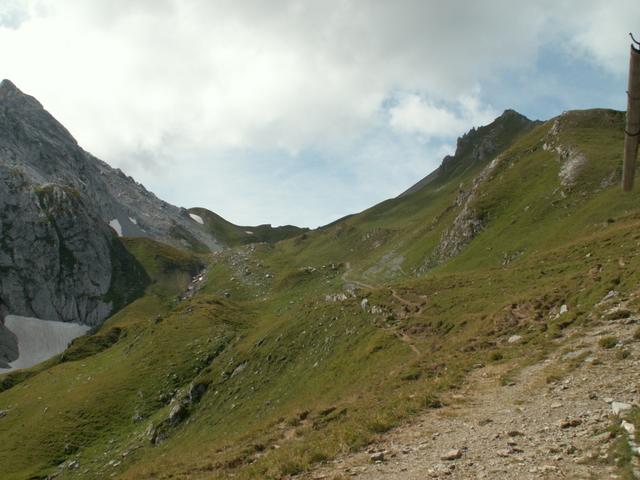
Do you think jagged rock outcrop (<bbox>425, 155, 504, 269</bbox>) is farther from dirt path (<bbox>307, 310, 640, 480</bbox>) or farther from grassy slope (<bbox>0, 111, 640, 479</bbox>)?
dirt path (<bbox>307, 310, 640, 480</bbox>)

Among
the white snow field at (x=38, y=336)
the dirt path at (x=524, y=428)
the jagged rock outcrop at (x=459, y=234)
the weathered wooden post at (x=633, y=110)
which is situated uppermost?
the white snow field at (x=38, y=336)

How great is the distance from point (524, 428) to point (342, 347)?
32806 mm

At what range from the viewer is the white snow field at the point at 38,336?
15112 centimetres

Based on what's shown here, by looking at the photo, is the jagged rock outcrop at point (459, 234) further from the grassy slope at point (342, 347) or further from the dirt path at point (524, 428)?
the dirt path at point (524, 428)

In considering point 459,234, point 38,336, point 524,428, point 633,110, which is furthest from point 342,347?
point 38,336

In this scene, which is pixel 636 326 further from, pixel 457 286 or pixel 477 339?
pixel 457 286

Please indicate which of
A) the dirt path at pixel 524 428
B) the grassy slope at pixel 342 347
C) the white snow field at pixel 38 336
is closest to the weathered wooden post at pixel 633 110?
the dirt path at pixel 524 428

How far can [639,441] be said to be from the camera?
Result: 11.6 metres

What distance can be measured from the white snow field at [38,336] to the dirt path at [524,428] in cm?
15765

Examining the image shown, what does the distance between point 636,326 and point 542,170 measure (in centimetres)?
7806

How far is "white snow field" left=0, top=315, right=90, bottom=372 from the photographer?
15112cm

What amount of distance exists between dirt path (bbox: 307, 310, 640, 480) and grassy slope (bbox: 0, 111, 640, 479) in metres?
1.64

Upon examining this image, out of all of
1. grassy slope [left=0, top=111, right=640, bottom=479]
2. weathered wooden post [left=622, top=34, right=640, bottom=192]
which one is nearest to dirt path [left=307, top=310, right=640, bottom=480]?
grassy slope [left=0, top=111, right=640, bottom=479]

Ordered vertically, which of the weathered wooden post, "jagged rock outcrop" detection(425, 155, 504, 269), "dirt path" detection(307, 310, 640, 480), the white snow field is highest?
the white snow field
